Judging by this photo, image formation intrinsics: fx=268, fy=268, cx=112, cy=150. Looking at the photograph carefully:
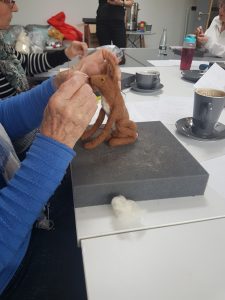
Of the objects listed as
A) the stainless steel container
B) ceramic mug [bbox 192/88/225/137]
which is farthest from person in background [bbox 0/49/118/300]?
the stainless steel container

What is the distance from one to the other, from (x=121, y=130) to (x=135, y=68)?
87 cm

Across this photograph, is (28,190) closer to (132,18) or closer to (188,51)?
(188,51)

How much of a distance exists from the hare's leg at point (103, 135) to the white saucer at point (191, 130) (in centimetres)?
26

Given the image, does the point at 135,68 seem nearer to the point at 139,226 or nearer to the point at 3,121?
the point at 3,121

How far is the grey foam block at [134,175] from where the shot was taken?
49 cm

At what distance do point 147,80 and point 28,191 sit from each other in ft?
2.54

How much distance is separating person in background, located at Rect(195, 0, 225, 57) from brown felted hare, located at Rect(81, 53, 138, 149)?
1.46 m

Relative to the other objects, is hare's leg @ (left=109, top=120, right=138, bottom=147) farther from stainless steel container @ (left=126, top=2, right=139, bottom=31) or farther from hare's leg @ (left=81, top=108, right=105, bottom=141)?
stainless steel container @ (left=126, top=2, right=139, bottom=31)

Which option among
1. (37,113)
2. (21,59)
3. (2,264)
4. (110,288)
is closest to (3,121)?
(37,113)

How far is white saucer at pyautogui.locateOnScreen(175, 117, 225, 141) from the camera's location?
73 centimetres

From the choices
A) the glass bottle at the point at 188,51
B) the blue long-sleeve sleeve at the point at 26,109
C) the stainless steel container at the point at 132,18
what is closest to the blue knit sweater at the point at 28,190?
the blue long-sleeve sleeve at the point at 26,109

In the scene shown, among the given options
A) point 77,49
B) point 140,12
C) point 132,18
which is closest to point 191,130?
point 77,49

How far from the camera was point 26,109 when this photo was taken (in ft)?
2.50

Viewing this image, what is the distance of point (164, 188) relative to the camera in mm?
510
